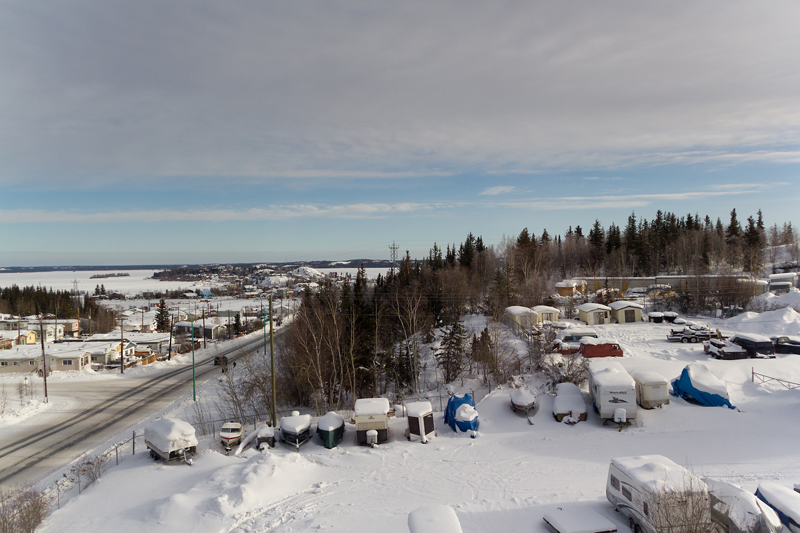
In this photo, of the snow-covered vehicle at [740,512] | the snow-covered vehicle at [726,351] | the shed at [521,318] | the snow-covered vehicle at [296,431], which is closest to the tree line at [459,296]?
the shed at [521,318]

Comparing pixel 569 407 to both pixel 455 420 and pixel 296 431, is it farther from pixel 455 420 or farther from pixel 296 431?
pixel 296 431

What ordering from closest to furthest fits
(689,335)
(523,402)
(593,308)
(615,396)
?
(615,396), (523,402), (689,335), (593,308)

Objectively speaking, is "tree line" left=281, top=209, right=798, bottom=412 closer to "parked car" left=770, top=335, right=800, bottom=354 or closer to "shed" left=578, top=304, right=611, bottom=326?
"shed" left=578, top=304, right=611, bottom=326

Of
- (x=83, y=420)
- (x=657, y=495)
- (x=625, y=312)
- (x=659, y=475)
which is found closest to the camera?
(x=657, y=495)

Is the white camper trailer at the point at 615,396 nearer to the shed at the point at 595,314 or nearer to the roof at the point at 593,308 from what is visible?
the roof at the point at 593,308

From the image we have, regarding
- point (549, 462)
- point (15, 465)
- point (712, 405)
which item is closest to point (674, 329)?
point (712, 405)

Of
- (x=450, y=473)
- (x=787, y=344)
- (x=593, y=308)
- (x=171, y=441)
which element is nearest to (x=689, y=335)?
(x=787, y=344)

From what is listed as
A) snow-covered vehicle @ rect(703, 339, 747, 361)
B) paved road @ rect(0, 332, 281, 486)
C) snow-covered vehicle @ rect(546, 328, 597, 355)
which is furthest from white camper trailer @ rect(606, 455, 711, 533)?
paved road @ rect(0, 332, 281, 486)
